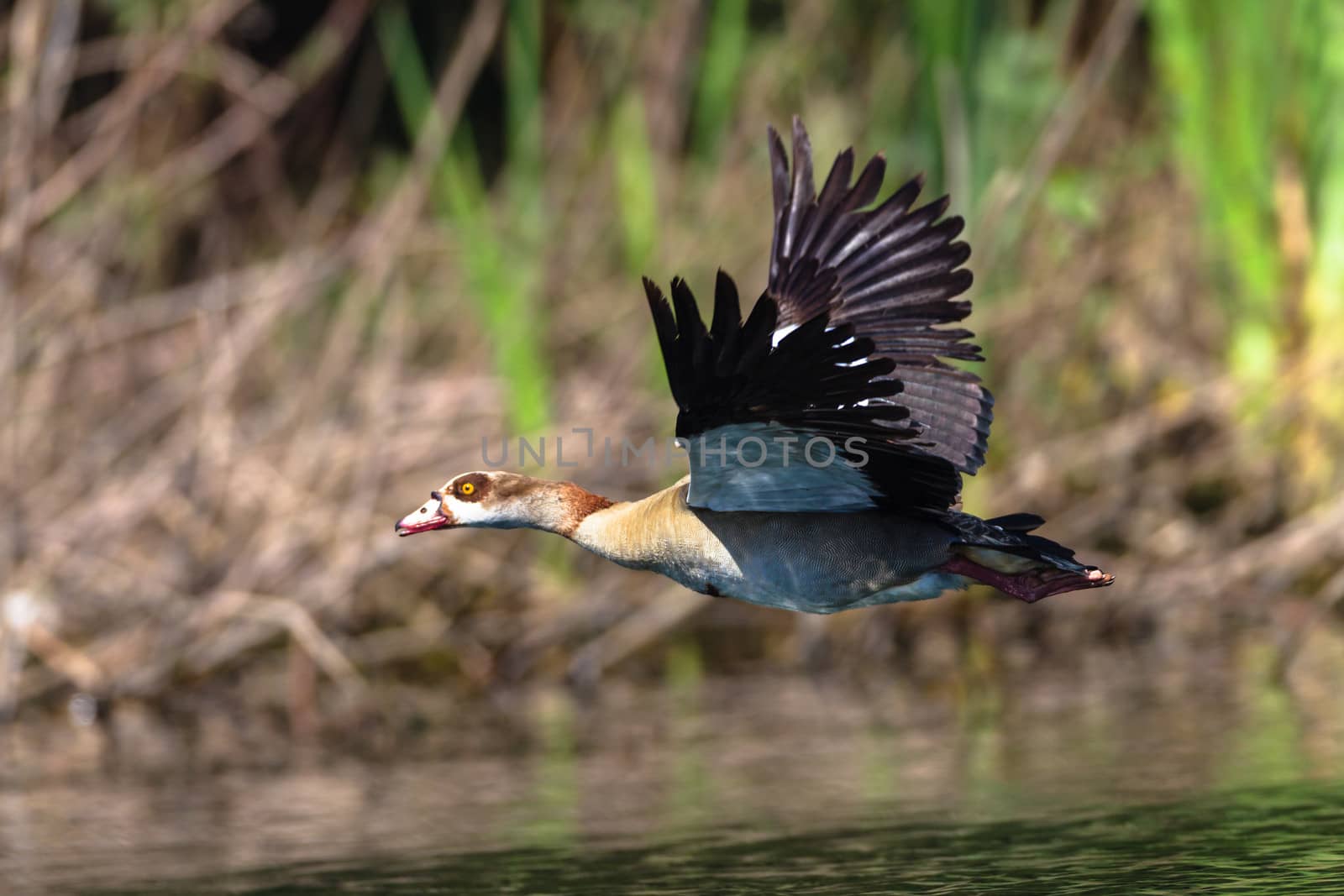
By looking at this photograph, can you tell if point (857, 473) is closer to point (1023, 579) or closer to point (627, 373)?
point (1023, 579)

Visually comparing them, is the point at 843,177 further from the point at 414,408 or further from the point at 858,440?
the point at 414,408

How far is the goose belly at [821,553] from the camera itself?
17.8 feet

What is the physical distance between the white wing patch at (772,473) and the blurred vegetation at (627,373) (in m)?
3.15

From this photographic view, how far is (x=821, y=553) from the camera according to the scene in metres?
5.42

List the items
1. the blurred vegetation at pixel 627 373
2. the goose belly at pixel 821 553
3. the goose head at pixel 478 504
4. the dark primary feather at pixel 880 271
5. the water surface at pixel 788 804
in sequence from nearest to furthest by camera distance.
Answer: the water surface at pixel 788 804
the dark primary feather at pixel 880 271
the goose belly at pixel 821 553
the goose head at pixel 478 504
the blurred vegetation at pixel 627 373

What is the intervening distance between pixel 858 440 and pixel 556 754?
2850 mm

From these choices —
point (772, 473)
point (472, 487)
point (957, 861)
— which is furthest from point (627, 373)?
point (957, 861)

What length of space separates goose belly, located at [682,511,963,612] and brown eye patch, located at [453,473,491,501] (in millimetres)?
825

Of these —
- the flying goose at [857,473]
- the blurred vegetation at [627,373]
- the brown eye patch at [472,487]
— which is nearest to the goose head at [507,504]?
the brown eye patch at [472,487]

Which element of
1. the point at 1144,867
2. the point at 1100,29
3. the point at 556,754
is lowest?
the point at 1144,867

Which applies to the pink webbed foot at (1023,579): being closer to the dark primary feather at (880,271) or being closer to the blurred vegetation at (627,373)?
the dark primary feather at (880,271)

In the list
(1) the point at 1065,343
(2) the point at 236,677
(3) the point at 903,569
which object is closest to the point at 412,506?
(2) the point at 236,677

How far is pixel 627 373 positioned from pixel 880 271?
404 centimetres

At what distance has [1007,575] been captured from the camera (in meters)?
5.42
